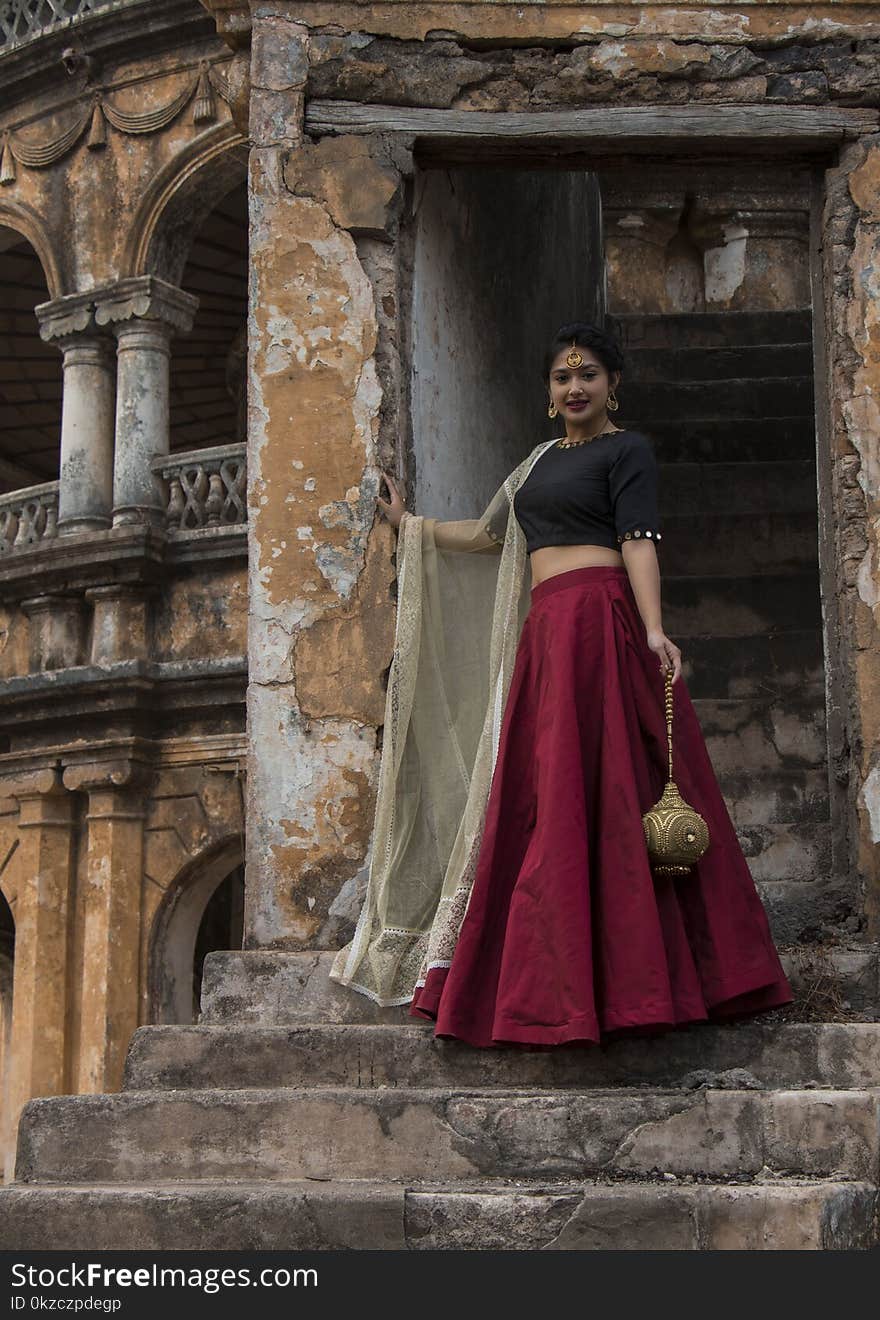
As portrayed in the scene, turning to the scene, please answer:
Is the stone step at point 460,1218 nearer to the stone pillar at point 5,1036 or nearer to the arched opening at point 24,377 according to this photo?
the stone pillar at point 5,1036

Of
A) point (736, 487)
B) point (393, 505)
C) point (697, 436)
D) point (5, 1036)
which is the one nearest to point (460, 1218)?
point (393, 505)

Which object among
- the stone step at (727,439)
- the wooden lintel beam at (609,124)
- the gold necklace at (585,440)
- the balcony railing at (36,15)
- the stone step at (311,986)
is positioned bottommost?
the stone step at (311,986)

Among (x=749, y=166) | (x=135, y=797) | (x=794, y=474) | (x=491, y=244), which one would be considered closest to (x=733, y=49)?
(x=749, y=166)

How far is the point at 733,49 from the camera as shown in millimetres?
5848

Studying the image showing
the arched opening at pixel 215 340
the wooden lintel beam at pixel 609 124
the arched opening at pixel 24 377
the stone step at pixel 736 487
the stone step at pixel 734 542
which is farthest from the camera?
the arched opening at pixel 24 377

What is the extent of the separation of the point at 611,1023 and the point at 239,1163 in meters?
0.91

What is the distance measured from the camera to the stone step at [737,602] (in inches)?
311

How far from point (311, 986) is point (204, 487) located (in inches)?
290

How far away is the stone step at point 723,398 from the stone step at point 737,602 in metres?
1.20

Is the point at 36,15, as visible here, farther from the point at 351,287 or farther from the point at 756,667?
the point at 351,287

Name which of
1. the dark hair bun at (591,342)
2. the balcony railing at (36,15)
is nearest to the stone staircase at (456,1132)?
the dark hair bun at (591,342)

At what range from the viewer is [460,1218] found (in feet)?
12.9

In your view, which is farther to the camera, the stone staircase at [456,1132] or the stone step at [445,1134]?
the stone step at [445,1134]

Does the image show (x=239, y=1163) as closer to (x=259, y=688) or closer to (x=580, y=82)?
(x=259, y=688)
